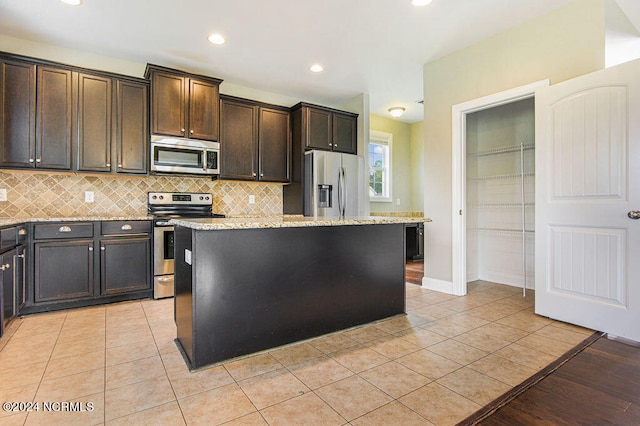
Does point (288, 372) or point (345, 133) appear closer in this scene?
point (288, 372)

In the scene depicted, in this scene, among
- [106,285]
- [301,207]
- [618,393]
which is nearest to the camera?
[618,393]

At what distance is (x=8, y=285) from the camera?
8.50 feet

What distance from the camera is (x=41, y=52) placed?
3.47 m

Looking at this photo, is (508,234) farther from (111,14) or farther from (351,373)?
(111,14)

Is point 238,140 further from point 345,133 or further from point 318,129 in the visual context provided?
point 345,133

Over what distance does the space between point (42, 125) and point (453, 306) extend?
444 centimetres

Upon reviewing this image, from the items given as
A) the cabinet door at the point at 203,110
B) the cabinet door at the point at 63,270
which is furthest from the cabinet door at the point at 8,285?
the cabinet door at the point at 203,110

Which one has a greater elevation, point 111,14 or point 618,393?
point 111,14

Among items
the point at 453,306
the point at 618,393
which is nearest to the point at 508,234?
the point at 453,306

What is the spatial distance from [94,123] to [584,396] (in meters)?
4.57

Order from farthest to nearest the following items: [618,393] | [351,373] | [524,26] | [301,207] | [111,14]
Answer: [301,207]
[524,26]
[111,14]
[351,373]
[618,393]

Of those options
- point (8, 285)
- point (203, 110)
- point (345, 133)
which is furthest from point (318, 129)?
point (8, 285)

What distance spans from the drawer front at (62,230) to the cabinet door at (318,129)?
2806mm

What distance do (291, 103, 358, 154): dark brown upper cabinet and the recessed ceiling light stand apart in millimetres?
1513
